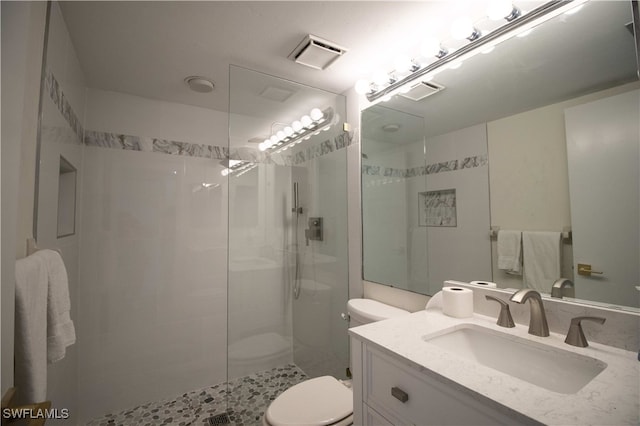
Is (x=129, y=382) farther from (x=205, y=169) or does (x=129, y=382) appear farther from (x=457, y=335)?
(x=457, y=335)

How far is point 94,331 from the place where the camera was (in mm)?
2037

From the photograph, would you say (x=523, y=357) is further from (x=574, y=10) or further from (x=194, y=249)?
(x=194, y=249)

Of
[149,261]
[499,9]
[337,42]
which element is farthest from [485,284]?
[149,261]

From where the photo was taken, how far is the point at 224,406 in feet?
7.01

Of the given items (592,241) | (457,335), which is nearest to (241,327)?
(457,335)

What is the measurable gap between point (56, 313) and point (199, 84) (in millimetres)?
1640

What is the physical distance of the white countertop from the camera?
0.63 metres

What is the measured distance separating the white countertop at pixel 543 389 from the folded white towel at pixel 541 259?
194 millimetres

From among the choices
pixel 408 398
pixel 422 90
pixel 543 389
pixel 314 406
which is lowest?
pixel 314 406

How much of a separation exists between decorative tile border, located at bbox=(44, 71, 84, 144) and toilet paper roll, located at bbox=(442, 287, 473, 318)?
1.98 meters

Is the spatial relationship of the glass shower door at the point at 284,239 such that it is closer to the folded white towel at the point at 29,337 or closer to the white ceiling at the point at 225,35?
the white ceiling at the point at 225,35

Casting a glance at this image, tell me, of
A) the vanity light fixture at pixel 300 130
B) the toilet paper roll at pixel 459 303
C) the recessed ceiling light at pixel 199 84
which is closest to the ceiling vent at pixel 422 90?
the vanity light fixture at pixel 300 130

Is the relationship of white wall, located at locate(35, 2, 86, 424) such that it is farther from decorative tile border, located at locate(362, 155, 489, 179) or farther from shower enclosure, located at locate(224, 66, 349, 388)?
decorative tile border, located at locate(362, 155, 489, 179)

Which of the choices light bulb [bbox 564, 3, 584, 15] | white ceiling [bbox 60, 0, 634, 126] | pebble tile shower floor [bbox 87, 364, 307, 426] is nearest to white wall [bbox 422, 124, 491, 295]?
white ceiling [bbox 60, 0, 634, 126]
